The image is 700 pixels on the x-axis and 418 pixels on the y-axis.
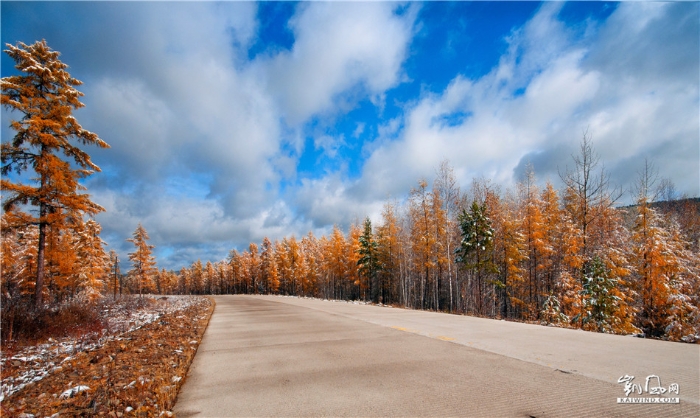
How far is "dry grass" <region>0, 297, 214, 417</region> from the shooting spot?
391cm

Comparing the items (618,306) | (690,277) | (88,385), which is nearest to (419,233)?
(618,306)

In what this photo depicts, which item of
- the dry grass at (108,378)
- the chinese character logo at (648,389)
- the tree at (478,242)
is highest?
the tree at (478,242)

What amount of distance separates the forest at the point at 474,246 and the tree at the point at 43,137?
0.06 meters

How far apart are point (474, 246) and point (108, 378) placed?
24.9m

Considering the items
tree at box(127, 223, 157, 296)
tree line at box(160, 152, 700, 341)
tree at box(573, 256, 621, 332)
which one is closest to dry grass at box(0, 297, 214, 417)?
tree line at box(160, 152, 700, 341)

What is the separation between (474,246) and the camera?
2538cm

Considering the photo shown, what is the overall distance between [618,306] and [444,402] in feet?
69.7

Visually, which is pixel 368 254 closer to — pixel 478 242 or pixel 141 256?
pixel 478 242

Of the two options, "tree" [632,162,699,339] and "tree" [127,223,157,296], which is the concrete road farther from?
"tree" [127,223,157,296]

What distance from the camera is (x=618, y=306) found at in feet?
60.2

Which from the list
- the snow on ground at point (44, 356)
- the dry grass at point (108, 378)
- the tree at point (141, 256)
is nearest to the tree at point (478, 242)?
the dry grass at point (108, 378)

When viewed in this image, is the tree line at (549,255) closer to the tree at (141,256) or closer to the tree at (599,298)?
the tree at (599,298)

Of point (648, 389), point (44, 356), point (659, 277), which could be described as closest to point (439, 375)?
point (648, 389)

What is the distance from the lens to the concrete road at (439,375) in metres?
3.59
